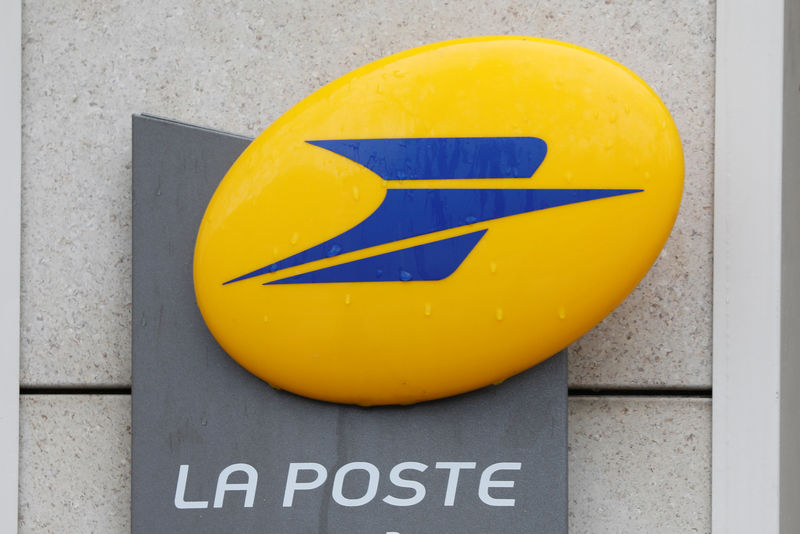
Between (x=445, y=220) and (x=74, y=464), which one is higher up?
(x=445, y=220)

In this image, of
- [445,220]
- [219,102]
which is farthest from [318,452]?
[219,102]

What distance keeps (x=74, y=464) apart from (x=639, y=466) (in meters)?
1.34

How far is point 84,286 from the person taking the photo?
1.53m

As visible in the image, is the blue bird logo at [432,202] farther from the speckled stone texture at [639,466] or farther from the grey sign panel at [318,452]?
the speckled stone texture at [639,466]

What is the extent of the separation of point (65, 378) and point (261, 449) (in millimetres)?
547

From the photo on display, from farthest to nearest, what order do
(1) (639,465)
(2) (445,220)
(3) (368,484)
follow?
(1) (639,465) < (3) (368,484) < (2) (445,220)

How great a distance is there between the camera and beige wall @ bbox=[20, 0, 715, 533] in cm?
147

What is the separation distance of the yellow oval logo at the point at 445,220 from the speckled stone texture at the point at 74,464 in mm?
468

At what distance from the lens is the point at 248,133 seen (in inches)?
59.8

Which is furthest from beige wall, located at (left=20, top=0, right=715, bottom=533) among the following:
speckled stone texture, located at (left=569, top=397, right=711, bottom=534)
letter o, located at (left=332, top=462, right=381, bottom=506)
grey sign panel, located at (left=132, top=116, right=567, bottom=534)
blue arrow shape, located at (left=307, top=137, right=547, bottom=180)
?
letter o, located at (left=332, top=462, right=381, bottom=506)

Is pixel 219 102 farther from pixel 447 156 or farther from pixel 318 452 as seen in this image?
pixel 318 452

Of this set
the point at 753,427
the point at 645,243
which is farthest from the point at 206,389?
the point at 753,427

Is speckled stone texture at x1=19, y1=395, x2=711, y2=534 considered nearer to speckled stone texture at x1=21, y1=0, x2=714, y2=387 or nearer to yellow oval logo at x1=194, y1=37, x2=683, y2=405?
speckled stone texture at x1=21, y1=0, x2=714, y2=387

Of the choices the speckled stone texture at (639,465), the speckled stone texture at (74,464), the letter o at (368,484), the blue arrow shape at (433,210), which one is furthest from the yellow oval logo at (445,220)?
the speckled stone texture at (74,464)
